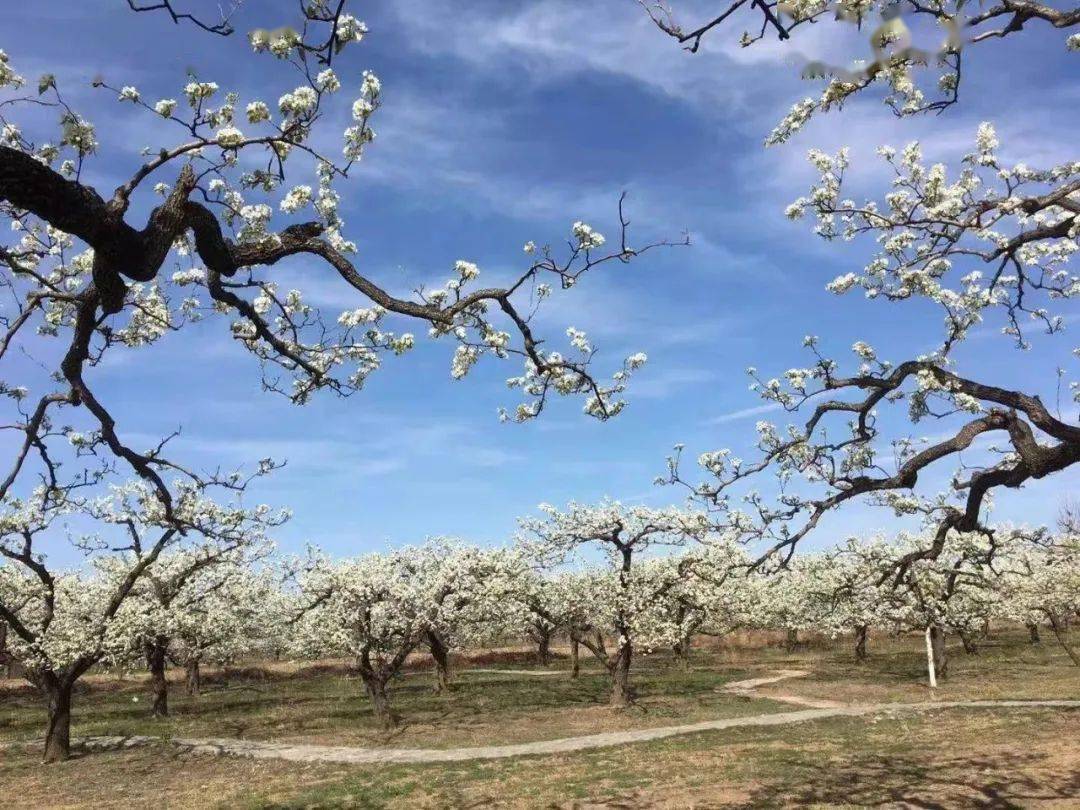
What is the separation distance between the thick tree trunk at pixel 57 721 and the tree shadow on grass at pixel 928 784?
2137cm

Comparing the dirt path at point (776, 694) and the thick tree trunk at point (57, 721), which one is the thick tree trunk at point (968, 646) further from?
the thick tree trunk at point (57, 721)

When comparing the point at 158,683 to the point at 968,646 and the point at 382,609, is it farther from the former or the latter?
the point at 968,646

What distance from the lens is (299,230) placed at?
23.5ft

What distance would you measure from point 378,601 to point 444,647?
1450cm

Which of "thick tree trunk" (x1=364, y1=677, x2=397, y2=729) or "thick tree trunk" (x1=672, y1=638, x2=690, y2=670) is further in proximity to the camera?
"thick tree trunk" (x1=672, y1=638, x2=690, y2=670)

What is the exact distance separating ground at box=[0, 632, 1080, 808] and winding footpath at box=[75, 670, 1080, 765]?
3.17ft

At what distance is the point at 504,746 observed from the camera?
80.7 feet

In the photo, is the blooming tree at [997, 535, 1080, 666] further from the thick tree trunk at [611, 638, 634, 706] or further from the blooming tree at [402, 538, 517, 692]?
the blooming tree at [402, 538, 517, 692]

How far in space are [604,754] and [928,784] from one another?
9.68 metres

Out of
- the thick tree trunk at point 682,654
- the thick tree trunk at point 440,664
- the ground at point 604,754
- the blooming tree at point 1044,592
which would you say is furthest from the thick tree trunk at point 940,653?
the thick tree trunk at point 440,664

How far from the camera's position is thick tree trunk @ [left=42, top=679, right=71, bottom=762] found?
23766 mm

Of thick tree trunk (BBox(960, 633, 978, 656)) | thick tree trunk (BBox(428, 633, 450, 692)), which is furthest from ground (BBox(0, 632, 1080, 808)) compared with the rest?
thick tree trunk (BBox(960, 633, 978, 656))

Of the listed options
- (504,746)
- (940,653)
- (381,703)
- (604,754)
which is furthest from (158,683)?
(940,653)

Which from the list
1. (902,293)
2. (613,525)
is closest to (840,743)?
(613,525)
